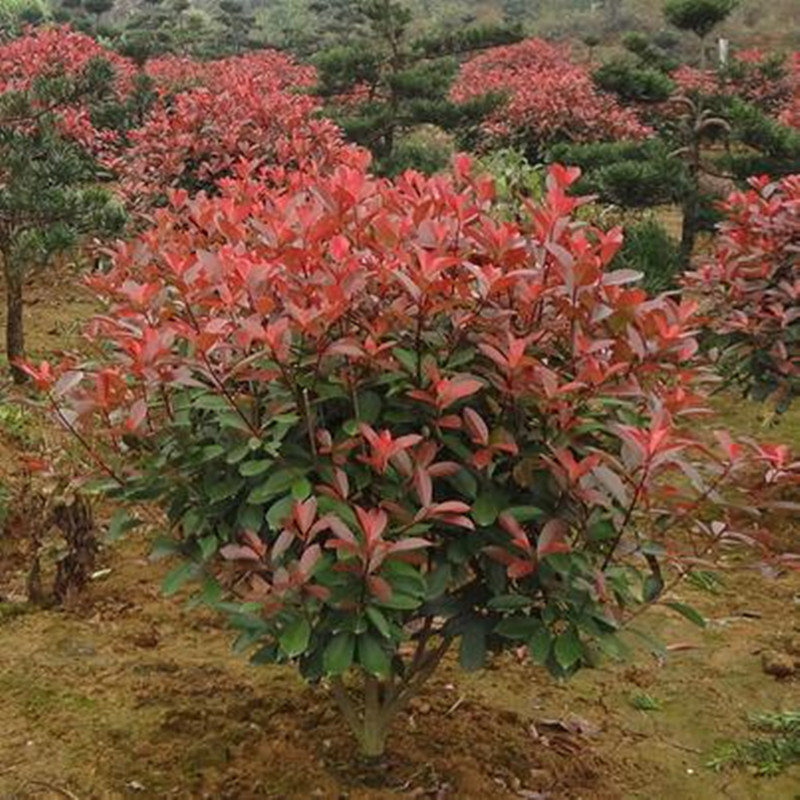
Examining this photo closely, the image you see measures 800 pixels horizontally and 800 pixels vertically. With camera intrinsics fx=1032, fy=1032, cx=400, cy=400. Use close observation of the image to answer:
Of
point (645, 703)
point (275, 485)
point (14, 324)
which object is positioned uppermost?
point (275, 485)

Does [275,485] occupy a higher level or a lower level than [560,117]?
higher

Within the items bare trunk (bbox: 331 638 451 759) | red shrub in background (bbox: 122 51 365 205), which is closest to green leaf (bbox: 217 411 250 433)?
bare trunk (bbox: 331 638 451 759)

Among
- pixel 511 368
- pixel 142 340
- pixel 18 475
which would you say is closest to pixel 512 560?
pixel 511 368

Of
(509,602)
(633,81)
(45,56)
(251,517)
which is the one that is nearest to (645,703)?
(509,602)

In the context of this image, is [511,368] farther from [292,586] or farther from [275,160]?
[275,160]

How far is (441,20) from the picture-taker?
32250mm

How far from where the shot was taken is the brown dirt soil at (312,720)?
8.73ft

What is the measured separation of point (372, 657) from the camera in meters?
2.12

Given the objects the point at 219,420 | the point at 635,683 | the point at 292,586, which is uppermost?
the point at 219,420

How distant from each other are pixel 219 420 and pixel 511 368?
0.63m

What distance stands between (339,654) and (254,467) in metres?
0.42

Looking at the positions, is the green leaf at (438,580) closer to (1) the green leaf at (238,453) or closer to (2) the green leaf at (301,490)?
(2) the green leaf at (301,490)

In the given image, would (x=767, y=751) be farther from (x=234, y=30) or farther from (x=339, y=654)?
(x=234, y=30)

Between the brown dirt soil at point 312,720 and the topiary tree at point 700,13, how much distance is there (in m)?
6.48
